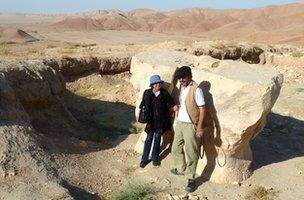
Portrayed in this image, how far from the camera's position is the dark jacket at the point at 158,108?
7.63 metres

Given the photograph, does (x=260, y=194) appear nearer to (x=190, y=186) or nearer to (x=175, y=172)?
(x=190, y=186)

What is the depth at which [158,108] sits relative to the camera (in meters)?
7.64

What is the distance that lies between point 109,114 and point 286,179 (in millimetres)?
4789

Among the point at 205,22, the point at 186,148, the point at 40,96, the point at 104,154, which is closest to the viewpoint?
the point at 186,148

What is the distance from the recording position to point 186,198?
7234mm

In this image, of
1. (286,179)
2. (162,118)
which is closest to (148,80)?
(162,118)

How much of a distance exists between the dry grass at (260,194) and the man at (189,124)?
2.61ft

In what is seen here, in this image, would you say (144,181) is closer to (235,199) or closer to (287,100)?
(235,199)

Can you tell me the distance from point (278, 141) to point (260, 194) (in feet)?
9.09

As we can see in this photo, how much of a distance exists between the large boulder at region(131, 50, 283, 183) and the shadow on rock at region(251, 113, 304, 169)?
77 cm

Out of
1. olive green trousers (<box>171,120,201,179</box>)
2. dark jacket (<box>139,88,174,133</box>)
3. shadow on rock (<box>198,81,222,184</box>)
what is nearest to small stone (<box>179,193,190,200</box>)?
olive green trousers (<box>171,120,201,179</box>)

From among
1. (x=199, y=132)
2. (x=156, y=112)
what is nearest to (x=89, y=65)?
(x=156, y=112)

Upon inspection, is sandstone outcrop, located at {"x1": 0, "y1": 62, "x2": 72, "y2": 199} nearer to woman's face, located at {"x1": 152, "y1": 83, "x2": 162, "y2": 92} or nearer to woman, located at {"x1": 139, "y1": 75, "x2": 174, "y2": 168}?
woman, located at {"x1": 139, "y1": 75, "x2": 174, "y2": 168}

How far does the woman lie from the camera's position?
7.61 m
